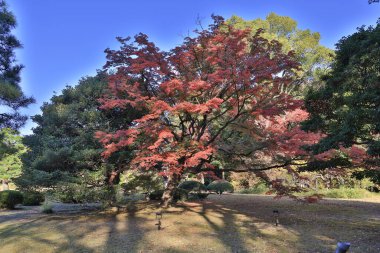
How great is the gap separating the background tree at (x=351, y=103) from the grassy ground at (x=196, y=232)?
1595 mm

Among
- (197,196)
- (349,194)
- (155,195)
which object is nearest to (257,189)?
(349,194)

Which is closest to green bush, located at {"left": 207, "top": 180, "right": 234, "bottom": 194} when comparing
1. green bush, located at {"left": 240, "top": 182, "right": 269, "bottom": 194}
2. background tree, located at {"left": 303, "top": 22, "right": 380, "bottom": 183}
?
green bush, located at {"left": 240, "top": 182, "right": 269, "bottom": 194}

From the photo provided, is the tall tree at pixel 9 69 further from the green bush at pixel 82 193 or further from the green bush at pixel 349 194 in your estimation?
the green bush at pixel 349 194

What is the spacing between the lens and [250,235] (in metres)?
7.23

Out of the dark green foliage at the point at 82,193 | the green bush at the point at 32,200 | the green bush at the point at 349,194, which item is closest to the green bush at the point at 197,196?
the dark green foliage at the point at 82,193

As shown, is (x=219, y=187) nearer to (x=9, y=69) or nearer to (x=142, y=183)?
(x=142, y=183)

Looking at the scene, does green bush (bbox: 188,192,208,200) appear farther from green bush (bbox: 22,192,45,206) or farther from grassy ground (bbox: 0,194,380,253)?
green bush (bbox: 22,192,45,206)

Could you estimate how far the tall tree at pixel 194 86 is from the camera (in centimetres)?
846

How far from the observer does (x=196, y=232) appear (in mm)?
7562

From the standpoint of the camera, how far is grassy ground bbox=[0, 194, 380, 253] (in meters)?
6.36

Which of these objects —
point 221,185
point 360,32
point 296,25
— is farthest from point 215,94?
point 296,25

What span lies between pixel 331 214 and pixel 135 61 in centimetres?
791

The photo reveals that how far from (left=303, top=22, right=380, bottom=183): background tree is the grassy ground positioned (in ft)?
5.23

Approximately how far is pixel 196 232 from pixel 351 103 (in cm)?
458
